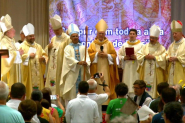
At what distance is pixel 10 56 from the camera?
30.1 feet

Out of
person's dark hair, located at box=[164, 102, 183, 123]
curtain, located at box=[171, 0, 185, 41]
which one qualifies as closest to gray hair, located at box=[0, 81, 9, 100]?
person's dark hair, located at box=[164, 102, 183, 123]

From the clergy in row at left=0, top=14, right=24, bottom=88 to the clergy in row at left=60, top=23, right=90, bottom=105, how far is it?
115 cm

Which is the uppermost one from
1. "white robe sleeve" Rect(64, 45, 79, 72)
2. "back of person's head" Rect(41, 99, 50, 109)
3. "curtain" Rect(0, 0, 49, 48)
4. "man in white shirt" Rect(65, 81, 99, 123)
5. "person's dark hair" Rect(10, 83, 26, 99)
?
"curtain" Rect(0, 0, 49, 48)

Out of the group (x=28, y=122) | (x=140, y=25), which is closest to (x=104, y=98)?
(x=28, y=122)

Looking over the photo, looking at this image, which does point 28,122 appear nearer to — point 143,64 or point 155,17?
point 143,64

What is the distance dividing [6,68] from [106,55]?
2.44 metres

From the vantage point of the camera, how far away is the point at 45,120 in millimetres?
4555

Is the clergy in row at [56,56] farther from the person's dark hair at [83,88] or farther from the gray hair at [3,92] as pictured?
the gray hair at [3,92]

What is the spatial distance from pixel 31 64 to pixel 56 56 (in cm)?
69

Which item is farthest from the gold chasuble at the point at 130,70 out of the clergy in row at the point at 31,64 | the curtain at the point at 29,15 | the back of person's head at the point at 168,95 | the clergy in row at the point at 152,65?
the back of person's head at the point at 168,95

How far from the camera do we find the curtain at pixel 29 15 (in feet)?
40.5

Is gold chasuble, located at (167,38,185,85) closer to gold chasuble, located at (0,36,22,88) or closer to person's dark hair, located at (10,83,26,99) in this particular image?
gold chasuble, located at (0,36,22,88)

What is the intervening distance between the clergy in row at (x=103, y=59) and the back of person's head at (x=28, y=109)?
570 cm

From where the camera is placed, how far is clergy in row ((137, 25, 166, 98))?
958cm
